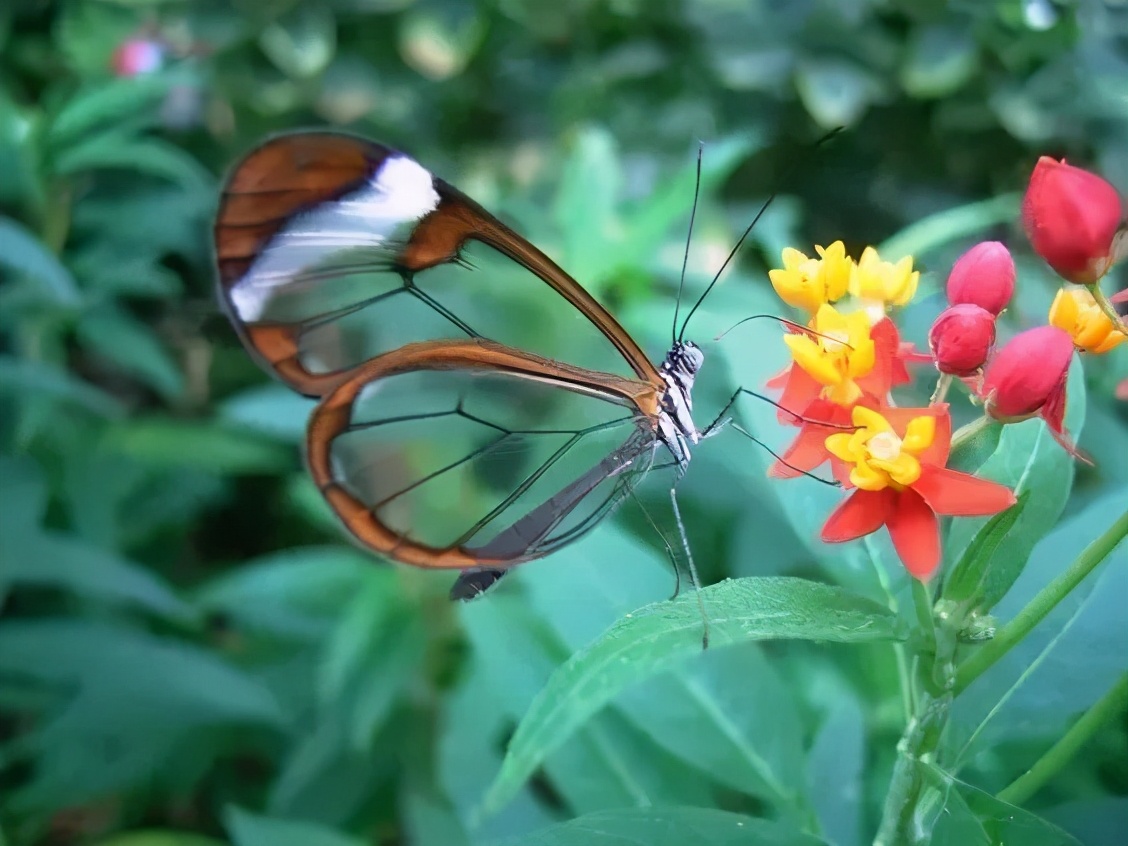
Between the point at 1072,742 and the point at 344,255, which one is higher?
→ the point at 344,255

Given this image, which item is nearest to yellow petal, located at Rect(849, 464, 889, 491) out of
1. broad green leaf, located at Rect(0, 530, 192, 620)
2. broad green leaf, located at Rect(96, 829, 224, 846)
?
broad green leaf, located at Rect(0, 530, 192, 620)

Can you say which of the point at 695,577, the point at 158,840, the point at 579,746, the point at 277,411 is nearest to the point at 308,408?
the point at 277,411

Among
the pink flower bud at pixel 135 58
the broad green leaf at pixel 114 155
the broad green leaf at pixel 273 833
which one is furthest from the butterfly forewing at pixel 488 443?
the pink flower bud at pixel 135 58

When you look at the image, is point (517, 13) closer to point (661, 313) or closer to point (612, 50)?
point (612, 50)

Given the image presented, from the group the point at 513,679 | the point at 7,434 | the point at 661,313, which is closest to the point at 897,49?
the point at 661,313

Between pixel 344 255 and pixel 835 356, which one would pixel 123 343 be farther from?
pixel 835 356

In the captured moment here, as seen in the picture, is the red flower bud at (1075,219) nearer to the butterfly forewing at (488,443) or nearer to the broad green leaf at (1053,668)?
the broad green leaf at (1053,668)

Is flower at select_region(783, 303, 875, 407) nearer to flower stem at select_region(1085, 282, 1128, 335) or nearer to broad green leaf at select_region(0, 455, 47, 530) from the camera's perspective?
flower stem at select_region(1085, 282, 1128, 335)
